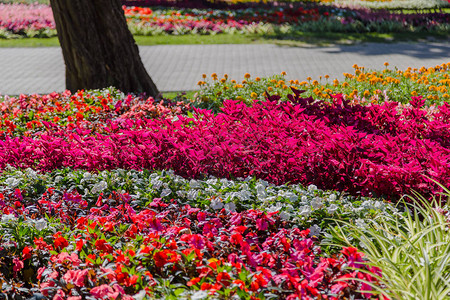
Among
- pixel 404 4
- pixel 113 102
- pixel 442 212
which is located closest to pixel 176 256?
pixel 442 212

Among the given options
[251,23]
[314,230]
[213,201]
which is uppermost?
[213,201]

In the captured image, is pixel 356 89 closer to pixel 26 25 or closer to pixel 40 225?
pixel 40 225

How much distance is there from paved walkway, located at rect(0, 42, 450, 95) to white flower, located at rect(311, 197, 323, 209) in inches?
239

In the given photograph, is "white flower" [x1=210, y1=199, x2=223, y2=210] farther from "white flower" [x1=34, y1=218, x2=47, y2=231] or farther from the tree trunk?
the tree trunk

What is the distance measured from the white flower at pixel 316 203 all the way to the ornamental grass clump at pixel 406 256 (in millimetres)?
181

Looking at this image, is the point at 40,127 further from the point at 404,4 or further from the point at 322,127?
the point at 404,4

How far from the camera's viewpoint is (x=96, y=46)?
7.08 metres

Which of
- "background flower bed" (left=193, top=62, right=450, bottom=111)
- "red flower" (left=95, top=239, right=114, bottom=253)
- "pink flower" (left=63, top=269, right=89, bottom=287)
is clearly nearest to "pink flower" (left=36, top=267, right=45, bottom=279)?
"pink flower" (left=63, top=269, right=89, bottom=287)

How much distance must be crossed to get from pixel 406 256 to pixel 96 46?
5.42 metres

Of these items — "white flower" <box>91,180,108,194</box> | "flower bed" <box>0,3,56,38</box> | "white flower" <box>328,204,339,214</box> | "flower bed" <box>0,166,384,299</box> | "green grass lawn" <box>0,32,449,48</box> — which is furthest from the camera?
"flower bed" <box>0,3,56,38</box>

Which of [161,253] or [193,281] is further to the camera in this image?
[161,253]

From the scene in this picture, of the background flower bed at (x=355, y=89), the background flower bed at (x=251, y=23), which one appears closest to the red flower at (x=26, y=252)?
the background flower bed at (x=355, y=89)

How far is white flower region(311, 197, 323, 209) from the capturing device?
3.38 meters

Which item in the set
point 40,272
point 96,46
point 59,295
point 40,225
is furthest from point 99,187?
point 96,46
